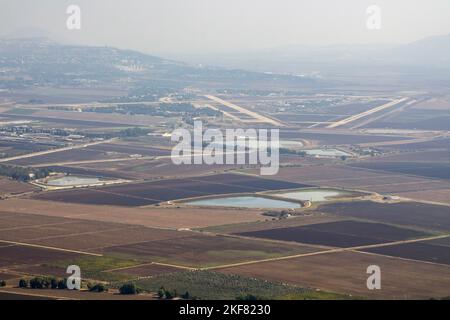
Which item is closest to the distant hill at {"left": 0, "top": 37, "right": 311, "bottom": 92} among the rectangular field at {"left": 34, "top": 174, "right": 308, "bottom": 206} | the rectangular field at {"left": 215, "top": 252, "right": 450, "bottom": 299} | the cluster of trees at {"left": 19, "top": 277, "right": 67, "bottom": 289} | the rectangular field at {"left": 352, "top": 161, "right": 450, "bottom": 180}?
the rectangular field at {"left": 352, "top": 161, "right": 450, "bottom": 180}

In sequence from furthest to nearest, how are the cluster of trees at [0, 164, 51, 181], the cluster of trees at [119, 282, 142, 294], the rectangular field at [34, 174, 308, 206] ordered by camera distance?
the cluster of trees at [0, 164, 51, 181], the rectangular field at [34, 174, 308, 206], the cluster of trees at [119, 282, 142, 294]

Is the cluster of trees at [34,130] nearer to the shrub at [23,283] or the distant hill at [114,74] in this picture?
the distant hill at [114,74]

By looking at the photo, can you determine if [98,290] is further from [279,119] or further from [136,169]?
[279,119]

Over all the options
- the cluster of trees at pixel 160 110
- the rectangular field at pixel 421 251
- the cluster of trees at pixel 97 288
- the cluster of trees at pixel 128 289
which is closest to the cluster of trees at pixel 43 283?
the cluster of trees at pixel 97 288

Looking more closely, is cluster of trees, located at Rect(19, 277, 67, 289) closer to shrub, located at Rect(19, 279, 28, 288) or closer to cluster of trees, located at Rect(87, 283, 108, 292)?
shrub, located at Rect(19, 279, 28, 288)

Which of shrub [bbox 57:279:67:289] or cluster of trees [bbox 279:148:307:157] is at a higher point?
shrub [bbox 57:279:67:289]

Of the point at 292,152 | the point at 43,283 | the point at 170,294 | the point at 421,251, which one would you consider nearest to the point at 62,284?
the point at 43,283

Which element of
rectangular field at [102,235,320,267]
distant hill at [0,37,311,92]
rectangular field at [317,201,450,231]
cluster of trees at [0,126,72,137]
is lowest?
rectangular field at [317,201,450,231]
